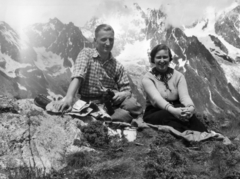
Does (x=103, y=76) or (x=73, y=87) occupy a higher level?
(x=103, y=76)

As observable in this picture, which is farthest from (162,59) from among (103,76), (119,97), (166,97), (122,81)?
(103,76)

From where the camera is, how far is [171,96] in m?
6.93

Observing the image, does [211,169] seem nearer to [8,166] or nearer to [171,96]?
[171,96]

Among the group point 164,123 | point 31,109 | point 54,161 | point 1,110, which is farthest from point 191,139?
point 1,110

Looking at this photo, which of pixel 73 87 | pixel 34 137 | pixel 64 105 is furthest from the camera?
pixel 73 87

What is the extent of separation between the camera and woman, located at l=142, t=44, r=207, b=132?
254 inches

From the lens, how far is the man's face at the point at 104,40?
22.2 feet

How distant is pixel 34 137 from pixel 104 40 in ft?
8.97

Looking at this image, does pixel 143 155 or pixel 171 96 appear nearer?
pixel 143 155

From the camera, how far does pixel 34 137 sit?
18.0 feet

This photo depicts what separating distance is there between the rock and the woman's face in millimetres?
2276

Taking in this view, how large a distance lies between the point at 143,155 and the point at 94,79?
247 centimetres

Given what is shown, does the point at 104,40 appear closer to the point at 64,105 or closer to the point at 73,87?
the point at 73,87

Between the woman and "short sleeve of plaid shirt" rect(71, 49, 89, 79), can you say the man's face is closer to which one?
"short sleeve of plaid shirt" rect(71, 49, 89, 79)
